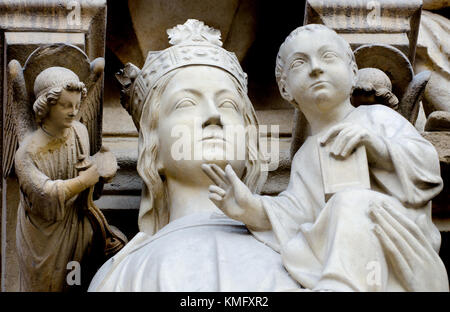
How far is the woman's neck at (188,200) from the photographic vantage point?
7.08m

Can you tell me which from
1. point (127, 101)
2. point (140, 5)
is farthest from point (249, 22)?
point (127, 101)

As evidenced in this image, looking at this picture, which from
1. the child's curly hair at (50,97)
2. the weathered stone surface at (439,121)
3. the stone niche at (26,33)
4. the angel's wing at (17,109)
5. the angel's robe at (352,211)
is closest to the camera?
the angel's robe at (352,211)

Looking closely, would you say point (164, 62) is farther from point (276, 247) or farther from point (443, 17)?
point (443, 17)

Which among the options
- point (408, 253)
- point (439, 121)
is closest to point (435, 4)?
point (439, 121)

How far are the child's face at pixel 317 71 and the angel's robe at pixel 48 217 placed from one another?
100 cm

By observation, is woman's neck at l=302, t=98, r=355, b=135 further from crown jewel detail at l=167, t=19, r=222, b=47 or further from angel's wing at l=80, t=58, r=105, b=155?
angel's wing at l=80, t=58, r=105, b=155

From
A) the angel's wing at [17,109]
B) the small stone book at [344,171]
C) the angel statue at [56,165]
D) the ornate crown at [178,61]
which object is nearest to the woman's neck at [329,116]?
the small stone book at [344,171]

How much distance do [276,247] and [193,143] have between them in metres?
0.71

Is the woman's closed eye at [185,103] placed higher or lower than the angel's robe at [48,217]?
higher

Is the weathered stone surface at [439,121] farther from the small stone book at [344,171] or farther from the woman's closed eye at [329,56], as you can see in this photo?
the small stone book at [344,171]

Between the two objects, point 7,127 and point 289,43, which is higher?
point 289,43

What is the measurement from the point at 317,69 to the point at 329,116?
0.23 m

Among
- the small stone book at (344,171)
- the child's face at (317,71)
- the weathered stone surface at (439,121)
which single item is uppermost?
the child's face at (317,71)

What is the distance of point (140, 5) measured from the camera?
8508 millimetres
